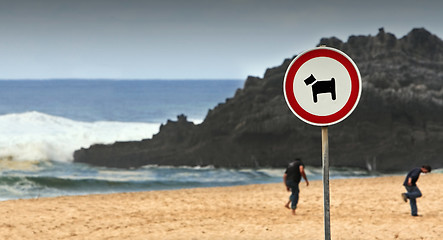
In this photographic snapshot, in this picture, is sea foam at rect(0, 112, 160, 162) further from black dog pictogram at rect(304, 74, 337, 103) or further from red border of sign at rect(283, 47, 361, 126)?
black dog pictogram at rect(304, 74, 337, 103)

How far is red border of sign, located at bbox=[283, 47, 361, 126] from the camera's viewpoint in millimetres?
4629

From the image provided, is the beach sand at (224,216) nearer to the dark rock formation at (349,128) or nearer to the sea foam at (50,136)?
the dark rock formation at (349,128)

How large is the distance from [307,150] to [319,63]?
1475 inches

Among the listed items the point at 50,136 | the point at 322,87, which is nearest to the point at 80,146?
the point at 50,136

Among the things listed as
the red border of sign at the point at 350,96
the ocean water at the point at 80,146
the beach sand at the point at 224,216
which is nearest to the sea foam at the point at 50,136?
the ocean water at the point at 80,146

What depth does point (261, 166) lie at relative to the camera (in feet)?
135

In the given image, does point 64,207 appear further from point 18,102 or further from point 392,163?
point 18,102

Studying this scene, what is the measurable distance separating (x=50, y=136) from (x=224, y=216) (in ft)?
140

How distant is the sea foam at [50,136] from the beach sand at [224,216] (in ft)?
89.6

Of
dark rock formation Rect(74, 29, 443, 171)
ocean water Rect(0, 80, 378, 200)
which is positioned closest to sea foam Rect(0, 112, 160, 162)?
ocean water Rect(0, 80, 378, 200)

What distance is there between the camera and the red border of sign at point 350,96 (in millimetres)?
4629

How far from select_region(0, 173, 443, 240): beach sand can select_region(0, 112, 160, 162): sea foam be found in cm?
2732

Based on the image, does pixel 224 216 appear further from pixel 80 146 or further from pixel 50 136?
pixel 50 136

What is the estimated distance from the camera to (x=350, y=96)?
4.64 metres
